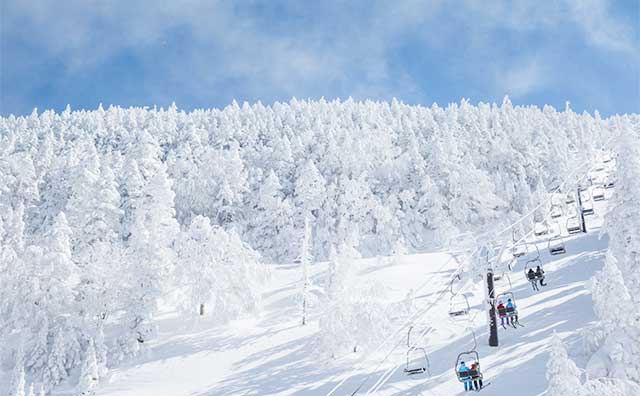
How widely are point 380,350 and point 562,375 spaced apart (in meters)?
22.1

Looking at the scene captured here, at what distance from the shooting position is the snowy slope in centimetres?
2584

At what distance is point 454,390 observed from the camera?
24.3 meters

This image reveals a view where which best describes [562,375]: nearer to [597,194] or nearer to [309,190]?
[597,194]

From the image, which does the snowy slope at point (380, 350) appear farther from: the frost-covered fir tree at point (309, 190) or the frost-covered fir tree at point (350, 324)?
the frost-covered fir tree at point (309, 190)

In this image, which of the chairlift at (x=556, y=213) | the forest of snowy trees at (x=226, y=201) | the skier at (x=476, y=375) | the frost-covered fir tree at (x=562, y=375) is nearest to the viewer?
the frost-covered fir tree at (x=562, y=375)

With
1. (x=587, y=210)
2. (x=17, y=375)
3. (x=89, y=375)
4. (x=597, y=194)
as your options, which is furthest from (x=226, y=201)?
(x=587, y=210)

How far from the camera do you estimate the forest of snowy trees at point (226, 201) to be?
45.8 meters

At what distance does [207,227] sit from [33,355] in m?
17.8

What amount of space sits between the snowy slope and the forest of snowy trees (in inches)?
100

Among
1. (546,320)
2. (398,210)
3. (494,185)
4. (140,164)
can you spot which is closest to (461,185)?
(494,185)

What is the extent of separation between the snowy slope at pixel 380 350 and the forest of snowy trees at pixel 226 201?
254cm

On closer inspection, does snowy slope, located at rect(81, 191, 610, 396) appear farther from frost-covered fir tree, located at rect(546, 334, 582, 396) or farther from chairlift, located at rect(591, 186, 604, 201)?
frost-covered fir tree, located at rect(546, 334, 582, 396)

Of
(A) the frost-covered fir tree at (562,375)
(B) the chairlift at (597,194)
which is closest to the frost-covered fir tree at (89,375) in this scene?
(A) the frost-covered fir tree at (562,375)

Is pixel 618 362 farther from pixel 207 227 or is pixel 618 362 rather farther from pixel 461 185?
pixel 461 185
